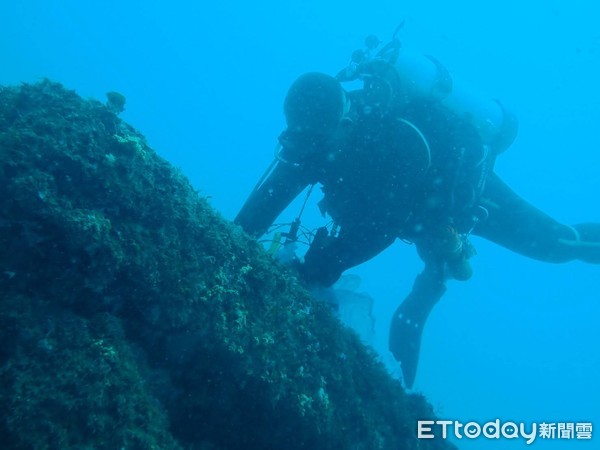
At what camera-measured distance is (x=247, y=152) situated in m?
165

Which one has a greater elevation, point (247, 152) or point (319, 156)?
point (247, 152)

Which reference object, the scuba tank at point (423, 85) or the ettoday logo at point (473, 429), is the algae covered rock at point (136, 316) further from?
the scuba tank at point (423, 85)

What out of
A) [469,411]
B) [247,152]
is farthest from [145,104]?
[469,411]

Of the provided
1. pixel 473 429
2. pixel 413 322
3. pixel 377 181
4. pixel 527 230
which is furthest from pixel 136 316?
pixel 527 230

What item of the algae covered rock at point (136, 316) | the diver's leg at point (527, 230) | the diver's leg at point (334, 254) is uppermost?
the diver's leg at point (527, 230)

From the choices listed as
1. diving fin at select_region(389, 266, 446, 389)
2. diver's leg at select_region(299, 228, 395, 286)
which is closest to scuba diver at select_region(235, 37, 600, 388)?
diver's leg at select_region(299, 228, 395, 286)

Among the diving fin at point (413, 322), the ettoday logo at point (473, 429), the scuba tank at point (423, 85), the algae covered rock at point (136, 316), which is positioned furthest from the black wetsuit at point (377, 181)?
the diving fin at point (413, 322)

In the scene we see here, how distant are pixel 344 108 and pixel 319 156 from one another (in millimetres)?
597

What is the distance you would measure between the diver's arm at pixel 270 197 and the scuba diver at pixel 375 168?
0.04ft

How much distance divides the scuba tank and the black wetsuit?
56cm

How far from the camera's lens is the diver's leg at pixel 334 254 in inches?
165

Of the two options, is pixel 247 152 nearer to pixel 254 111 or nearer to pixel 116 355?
pixel 254 111

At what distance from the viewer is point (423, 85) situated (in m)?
6.33

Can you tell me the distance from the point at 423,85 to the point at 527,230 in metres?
3.02
